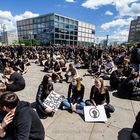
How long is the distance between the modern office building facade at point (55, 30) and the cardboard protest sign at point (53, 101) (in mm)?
66144

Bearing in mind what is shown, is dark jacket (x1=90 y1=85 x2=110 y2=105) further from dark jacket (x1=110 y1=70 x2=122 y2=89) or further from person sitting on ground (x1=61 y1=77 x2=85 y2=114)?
dark jacket (x1=110 y1=70 x2=122 y2=89)

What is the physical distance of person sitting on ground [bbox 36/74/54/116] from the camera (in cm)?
457

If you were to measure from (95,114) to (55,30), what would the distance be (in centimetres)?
7110

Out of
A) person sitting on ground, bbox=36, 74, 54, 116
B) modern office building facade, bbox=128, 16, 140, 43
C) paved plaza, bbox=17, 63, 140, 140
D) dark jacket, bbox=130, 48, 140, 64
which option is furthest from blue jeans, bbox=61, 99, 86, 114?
modern office building facade, bbox=128, 16, 140, 43

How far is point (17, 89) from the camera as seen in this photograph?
687 cm

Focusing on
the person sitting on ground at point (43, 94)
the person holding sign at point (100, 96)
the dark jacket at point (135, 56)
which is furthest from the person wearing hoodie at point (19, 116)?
the dark jacket at point (135, 56)

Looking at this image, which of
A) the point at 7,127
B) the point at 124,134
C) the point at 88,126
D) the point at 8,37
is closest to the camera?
the point at 7,127

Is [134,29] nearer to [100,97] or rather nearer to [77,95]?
[77,95]

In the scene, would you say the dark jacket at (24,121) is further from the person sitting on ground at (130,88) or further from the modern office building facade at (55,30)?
the modern office building facade at (55,30)

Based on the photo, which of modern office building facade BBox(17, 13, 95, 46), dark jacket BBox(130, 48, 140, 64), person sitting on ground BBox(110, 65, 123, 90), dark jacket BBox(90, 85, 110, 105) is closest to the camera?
dark jacket BBox(90, 85, 110, 105)

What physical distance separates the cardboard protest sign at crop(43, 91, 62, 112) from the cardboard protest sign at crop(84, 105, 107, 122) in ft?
2.61

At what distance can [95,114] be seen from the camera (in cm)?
453

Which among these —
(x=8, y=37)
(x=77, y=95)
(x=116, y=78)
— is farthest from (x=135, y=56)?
(x=8, y=37)

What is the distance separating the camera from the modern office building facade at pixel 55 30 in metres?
73.2
